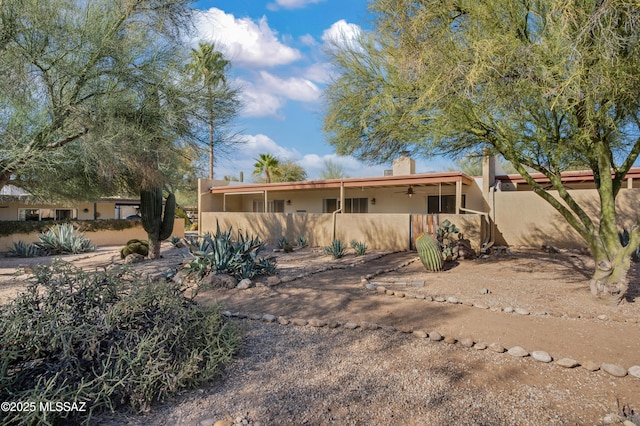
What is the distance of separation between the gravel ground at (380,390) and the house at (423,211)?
650 centimetres

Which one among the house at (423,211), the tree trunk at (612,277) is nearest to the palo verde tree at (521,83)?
the tree trunk at (612,277)

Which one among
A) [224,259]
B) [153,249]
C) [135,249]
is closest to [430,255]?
[224,259]

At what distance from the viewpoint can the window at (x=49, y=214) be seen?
A: 74.7 ft

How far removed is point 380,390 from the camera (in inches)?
129

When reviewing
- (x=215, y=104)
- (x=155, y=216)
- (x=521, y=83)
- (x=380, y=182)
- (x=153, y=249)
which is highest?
(x=215, y=104)

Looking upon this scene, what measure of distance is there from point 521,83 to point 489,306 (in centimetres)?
324

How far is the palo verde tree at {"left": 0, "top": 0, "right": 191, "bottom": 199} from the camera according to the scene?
269 inches

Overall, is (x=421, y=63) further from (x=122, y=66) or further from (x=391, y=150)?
(x=122, y=66)

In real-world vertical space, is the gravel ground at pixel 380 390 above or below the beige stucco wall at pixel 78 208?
below

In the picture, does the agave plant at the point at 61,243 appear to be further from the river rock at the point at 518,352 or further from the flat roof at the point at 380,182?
the river rock at the point at 518,352

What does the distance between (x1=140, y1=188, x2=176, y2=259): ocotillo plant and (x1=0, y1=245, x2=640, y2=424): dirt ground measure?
78.7 inches

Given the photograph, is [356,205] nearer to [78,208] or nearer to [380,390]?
[380,390]

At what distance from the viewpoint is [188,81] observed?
8422 mm

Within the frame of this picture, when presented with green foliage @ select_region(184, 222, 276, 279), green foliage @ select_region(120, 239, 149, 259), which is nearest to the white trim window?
green foliage @ select_region(120, 239, 149, 259)
